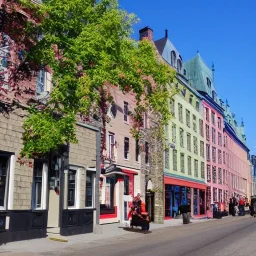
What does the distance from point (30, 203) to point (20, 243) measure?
1855 millimetres

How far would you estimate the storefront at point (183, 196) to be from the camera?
121ft

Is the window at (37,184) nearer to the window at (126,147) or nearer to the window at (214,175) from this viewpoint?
the window at (126,147)

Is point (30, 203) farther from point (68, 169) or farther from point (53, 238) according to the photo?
point (68, 169)

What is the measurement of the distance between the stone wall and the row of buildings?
0.04 m

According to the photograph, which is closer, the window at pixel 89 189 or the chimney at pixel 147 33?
the window at pixel 89 189

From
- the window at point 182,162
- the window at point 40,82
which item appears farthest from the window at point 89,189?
the window at point 182,162

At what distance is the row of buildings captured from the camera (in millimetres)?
15203

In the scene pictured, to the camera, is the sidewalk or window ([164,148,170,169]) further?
window ([164,148,170,169])

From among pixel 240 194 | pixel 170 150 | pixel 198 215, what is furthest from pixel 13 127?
pixel 240 194

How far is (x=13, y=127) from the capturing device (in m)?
15.2

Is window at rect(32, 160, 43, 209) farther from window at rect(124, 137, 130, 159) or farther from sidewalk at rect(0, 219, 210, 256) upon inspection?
window at rect(124, 137, 130, 159)

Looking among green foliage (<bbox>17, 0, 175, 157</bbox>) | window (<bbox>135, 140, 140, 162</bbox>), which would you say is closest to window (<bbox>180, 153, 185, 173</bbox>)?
window (<bbox>135, 140, 140, 162</bbox>)

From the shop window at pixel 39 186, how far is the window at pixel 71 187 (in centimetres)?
203

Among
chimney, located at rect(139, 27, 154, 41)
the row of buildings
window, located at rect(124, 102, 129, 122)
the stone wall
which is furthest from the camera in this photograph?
chimney, located at rect(139, 27, 154, 41)
